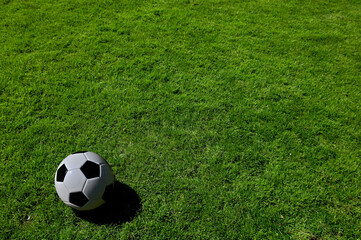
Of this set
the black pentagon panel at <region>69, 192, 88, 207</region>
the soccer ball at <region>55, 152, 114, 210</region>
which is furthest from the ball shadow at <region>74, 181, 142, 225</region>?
the black pentagon panel at <region>69, 192, 88, 207</region>

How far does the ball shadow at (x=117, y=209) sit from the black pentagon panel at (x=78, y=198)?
0.34 metres

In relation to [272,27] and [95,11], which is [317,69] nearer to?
[272,27]

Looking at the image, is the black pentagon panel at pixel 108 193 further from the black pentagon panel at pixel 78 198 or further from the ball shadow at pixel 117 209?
the black pentagon panel at pixel 78 198

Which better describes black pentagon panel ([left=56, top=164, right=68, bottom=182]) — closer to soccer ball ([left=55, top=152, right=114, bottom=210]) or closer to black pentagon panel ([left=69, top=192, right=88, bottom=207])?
soccer ball ([left=55, top=152, right=114, bottom=210])

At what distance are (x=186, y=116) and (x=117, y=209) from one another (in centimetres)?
198

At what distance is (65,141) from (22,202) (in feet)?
3.56

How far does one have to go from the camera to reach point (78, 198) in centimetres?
314

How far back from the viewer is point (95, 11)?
6.95m

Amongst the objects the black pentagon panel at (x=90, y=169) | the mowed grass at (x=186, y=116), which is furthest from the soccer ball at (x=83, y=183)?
the mowed grass at (x=186, y=116)

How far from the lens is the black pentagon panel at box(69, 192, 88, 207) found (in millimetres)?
3139

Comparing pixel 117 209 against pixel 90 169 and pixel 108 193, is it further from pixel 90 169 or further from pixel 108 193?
pixel 90 169

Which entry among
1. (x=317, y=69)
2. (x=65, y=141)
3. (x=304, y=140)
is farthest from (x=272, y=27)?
(x=65, y=141)

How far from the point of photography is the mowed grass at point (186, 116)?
3.51 metres

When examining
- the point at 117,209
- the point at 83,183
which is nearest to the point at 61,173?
the point at 83,183
